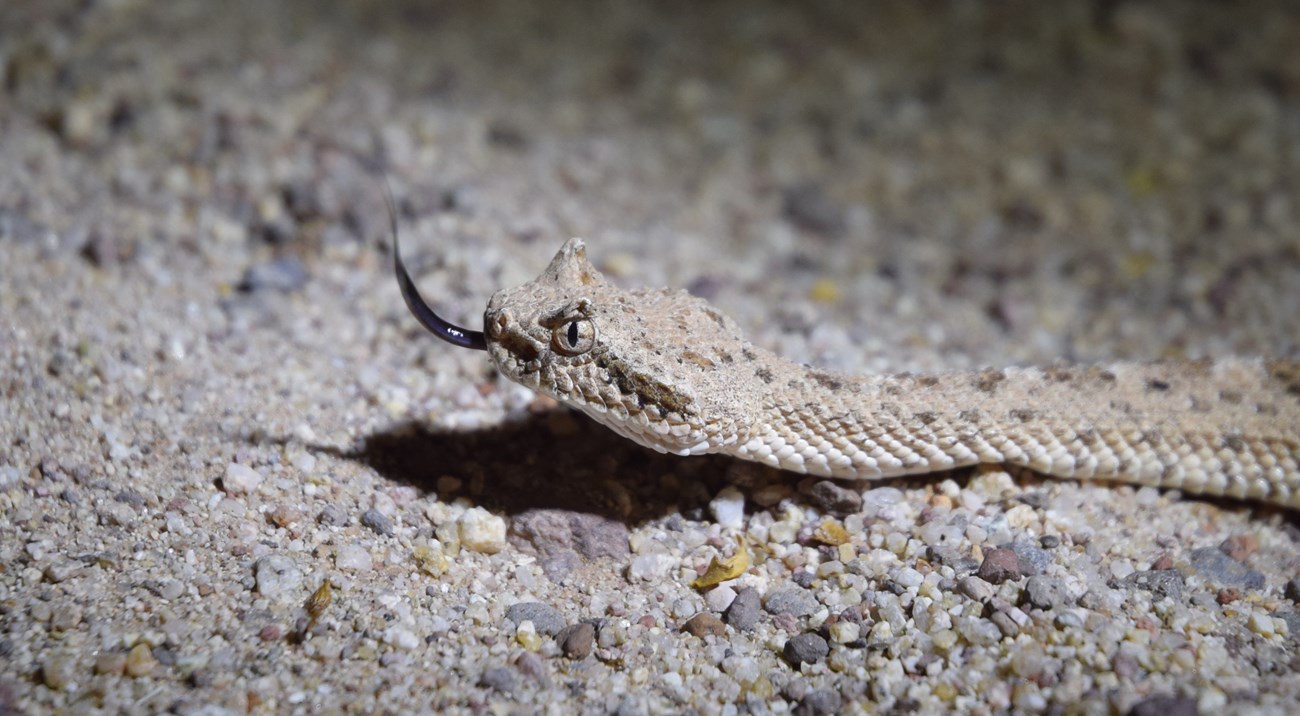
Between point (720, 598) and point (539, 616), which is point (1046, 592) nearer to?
point (720, 598)

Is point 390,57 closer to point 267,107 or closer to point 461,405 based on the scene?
point 267,107

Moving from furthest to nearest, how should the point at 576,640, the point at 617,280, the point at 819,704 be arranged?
the point at 617,280 < the point at 576,640 < the point at 819,704

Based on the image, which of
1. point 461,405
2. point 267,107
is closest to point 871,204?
point 461,405

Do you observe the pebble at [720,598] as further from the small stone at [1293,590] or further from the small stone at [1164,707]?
the small stone at [1293,590]

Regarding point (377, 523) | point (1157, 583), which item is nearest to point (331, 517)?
point (377, 523)

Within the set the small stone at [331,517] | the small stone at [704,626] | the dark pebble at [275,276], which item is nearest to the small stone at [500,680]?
the small stone at [704,626]

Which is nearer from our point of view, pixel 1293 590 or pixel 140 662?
pixel 140 662

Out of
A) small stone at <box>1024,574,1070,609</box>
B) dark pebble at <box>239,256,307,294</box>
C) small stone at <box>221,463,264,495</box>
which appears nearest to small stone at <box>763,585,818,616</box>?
small stone at <box>1024,574,1070,609</box>
